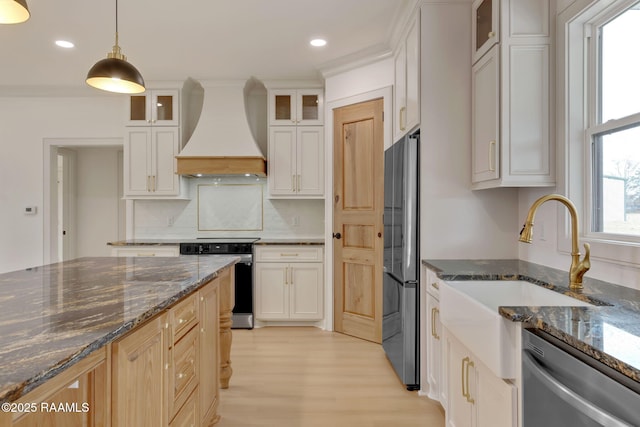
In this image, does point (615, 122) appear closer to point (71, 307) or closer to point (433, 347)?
point (433, 347)

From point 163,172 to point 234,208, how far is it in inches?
35.5

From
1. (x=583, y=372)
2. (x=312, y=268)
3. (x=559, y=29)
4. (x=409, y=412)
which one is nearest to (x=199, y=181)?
(x=312, y=268)

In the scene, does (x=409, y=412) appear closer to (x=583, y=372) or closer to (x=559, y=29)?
(x=583, y=372)

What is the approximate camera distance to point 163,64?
3.84m

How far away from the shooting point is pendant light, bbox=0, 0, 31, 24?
1414mm

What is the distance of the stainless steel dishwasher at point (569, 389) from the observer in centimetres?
80

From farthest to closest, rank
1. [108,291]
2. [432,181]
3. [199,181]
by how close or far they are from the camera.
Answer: [199,181] → [432,181] → [108,291]

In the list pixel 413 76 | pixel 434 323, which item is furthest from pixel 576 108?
pixel 434 323

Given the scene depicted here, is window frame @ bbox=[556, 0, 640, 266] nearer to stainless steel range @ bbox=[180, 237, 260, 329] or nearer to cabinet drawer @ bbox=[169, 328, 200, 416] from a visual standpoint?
cabinet drawer @ bbox=[169, 328, 200, 416]

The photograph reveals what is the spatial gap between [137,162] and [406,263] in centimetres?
331

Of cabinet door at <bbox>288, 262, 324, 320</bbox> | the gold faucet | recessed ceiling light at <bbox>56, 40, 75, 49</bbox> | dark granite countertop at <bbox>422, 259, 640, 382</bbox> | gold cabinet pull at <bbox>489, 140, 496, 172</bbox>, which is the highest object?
recessed ceiling light at <bbox>56, 40, 75, 49</bbox>

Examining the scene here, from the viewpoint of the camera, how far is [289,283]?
Result: 4.05m

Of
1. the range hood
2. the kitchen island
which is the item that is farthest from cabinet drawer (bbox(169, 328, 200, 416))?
the range hood

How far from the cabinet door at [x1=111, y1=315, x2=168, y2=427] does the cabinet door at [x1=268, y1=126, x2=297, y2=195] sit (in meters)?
2.96
